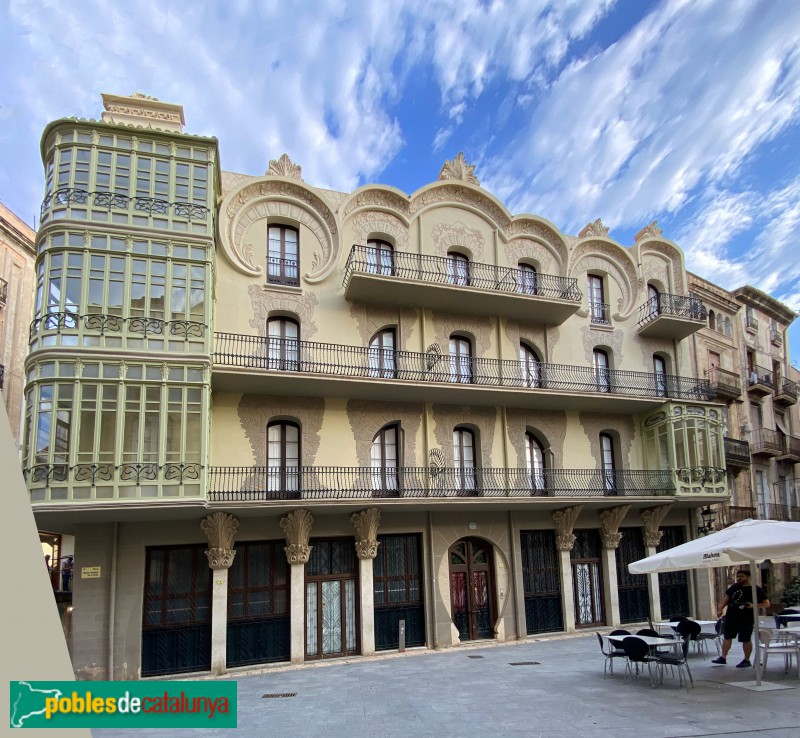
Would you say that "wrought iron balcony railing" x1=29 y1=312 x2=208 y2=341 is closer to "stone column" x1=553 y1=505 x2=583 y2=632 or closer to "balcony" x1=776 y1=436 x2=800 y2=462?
"stone column" x1=553 y1=505 x2=583 y2=632

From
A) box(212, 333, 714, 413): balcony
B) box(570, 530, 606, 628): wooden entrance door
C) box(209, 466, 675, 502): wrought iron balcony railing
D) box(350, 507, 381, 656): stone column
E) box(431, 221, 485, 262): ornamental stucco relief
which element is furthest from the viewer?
box(431, 221, 485, 262): ornamental stucco relief

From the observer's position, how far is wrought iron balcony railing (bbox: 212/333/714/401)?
17.9m

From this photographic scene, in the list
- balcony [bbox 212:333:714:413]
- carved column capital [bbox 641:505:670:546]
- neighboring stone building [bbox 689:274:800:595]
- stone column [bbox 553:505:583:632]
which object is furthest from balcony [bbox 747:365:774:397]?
stone column [bbox 553:505:583:632]

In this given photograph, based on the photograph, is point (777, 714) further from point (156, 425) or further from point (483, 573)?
point (156, 425)

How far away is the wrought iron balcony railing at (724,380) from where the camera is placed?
27.4 meters

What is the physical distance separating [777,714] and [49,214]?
17671mm

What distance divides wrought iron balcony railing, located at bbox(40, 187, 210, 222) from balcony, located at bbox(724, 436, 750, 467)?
21.9m

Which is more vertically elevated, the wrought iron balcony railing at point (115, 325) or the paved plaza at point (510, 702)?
the wrought iron balcony railing at point (115, 325)

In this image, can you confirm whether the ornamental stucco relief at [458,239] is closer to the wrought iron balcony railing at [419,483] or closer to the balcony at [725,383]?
the wrought iron balcony railing at [419,483]

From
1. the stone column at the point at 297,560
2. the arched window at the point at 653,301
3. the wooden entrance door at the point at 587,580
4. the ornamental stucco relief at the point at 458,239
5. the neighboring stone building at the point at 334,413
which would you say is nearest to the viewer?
the neighboring stone building at the point at 334,413

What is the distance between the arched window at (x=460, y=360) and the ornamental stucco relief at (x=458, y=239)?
9.21 ft

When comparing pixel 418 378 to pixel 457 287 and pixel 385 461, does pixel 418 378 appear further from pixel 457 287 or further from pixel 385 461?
pixel 457 287

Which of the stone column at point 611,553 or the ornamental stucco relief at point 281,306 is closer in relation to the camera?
the ornamental stucco relief at point 281,306

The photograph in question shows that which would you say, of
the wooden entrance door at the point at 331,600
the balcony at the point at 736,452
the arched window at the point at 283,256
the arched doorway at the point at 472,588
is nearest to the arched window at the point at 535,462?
the arched doorway at the point at 472,588
